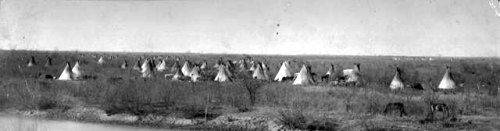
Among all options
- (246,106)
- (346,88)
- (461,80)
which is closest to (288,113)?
(246,106)

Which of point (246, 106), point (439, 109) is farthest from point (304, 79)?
point (439, 109)

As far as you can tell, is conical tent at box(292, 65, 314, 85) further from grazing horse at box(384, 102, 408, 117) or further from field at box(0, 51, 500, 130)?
grazing horse at box(384, 102, 408, 117)

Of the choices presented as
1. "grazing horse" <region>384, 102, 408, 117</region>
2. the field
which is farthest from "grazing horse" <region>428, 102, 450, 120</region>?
"grazing horse" <region>384, 102, 408, 117</region>

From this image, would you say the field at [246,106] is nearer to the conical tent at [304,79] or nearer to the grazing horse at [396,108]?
the grazing horse at [396,108]

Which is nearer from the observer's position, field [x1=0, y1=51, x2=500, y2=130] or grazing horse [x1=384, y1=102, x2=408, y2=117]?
field [x1=0, y1=51, x2=500, y2=130]

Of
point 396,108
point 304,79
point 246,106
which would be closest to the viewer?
point 396,108

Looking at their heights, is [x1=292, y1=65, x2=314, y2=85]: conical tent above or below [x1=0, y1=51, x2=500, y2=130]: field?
above

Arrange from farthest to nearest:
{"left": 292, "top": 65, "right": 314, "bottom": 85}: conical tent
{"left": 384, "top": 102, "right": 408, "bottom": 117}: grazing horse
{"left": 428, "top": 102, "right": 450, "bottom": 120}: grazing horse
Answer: {"left": 292, "top": 65, "right": 314, "bottom": 85}: conical tent
{"left": 384, "top": 102, "right": 408, "bottom": 117}: grazing horse
{"left": 428, "top": 102, "right": 450, "bottom": 120}: grazing horse

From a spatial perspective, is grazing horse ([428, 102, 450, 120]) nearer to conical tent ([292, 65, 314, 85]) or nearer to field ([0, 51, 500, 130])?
field ([0, 51, 500, 130])

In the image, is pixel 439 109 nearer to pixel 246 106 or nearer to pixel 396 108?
pixel 396 108

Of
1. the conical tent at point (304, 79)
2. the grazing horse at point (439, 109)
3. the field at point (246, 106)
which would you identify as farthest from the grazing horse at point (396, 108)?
the conical tent at point (304, 79)

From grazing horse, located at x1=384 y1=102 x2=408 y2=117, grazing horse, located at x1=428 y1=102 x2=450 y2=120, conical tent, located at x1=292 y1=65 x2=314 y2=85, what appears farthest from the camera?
conical tent, located at x1=292 y1=65 x2=314 y2=85

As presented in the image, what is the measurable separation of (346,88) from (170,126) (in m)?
9.91

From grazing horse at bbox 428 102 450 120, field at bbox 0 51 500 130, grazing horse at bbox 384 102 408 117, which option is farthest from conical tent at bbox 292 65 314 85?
grazing horse at bbox 428 102 450 120
